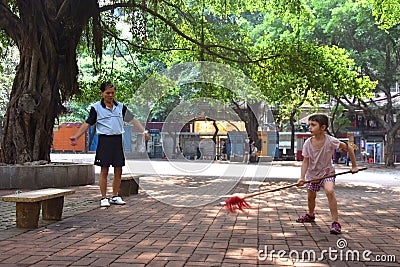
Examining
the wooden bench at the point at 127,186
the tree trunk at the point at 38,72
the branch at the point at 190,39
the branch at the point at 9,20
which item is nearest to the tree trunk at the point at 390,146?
the branch at the point at 190,39

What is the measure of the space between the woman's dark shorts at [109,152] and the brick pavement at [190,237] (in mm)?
632

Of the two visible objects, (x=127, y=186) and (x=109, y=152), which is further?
(x=127, y=186)

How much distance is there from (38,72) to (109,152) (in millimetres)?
4714

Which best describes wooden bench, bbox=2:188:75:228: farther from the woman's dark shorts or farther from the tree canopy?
the tree canopy

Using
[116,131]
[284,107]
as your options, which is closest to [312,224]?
[116,131]

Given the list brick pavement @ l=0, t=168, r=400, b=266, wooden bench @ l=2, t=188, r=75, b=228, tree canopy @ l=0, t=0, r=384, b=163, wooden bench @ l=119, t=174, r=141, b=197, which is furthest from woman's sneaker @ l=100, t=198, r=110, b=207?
tree canopy @ l=0, t=0, r=384, b=163

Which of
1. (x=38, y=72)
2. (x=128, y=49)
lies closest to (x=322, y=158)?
(x=38, y=72)

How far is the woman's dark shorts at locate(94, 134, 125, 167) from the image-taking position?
6.68m

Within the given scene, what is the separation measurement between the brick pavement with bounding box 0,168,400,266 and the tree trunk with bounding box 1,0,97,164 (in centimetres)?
371

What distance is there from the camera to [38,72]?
10516 mm

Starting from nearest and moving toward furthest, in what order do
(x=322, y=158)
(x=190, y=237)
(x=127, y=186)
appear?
(x=190, y=237) < (x=322, y=158) < (x=127, y=186)

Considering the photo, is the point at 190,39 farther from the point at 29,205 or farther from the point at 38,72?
the point at 29,205

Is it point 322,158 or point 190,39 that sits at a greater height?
point 190,39

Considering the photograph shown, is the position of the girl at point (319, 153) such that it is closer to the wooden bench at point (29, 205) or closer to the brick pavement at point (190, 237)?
the brick pavement at point (190, 237)
